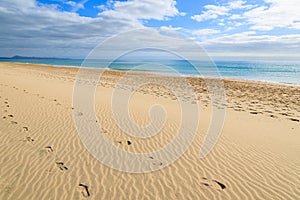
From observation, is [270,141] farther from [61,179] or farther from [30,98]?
[30,98]

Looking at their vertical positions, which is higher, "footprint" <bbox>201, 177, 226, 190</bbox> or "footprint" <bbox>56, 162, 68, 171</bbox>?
"footprint" <bbox>56, 162, 68, 171</bbox>

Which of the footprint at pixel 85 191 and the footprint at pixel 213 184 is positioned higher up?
the footprint at pixel 213 184

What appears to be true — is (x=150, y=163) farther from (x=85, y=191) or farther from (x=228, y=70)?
(x=228, y=70)

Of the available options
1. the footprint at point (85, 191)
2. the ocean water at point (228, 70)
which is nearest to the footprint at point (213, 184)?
the footprint at point (85, 191)

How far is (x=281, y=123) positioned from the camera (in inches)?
377

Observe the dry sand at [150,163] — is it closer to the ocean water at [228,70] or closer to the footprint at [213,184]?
the footprint at [213,184]

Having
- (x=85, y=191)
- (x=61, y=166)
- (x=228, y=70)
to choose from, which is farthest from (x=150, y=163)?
(x=228, y=70)

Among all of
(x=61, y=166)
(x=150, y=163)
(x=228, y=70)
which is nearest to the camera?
(x=61, y=166)

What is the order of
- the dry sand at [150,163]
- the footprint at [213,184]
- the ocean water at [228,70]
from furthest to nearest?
the ocean water at [228,70]
the footprint at [213,184]
the dry sand at [150,163]

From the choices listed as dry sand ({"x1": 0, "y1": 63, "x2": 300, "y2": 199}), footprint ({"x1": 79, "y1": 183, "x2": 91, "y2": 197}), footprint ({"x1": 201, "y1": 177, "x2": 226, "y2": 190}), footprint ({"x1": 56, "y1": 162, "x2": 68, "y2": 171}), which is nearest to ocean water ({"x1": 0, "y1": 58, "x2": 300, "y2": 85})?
dry sand ({"x1": 0, "y1": 63, "x2": 300, "y2": 199})

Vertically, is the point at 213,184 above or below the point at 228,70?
below

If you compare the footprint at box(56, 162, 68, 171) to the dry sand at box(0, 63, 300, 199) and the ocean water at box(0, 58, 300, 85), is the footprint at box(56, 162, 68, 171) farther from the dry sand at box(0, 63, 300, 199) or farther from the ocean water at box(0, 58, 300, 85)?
the ocean water at box(0, 58, 300, 85)

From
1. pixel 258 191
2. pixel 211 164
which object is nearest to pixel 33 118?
pixel 211 164

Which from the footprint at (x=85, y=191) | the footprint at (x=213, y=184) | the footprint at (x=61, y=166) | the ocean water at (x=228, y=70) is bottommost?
the footprint at (x=85, y=191)
